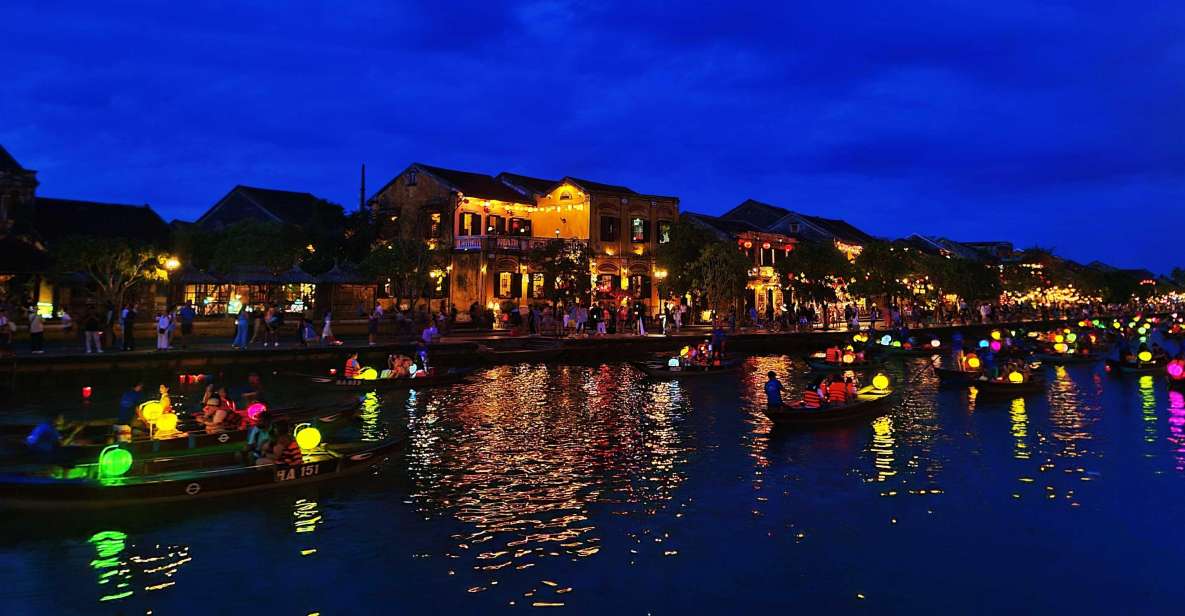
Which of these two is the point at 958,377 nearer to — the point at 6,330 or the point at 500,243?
the point at 500,243

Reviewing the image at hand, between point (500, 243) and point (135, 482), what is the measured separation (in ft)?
139

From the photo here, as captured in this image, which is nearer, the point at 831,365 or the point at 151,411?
the point at 151,411

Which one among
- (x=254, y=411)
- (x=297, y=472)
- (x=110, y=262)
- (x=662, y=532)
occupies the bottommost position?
(x=662, y=532)

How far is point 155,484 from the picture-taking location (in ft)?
43.7

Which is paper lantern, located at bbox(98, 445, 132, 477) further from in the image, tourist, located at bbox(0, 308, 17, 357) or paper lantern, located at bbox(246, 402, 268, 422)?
tourist, located at bbox(0, 308, 17, 357)

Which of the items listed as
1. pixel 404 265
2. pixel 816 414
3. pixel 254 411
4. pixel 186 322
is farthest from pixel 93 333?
pixel 816 414

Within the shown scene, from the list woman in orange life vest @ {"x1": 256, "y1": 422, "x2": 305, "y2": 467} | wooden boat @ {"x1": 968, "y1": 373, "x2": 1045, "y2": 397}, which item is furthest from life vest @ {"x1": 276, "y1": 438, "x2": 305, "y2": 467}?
wooden boat @ {"x1": 968, "y1": 373, "x2": 1045, "y2": 397}

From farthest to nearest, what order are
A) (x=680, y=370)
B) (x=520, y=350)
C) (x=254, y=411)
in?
(x=520, y=350) < (x=680, y=370) < (x=254, y=411)

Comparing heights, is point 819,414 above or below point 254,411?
below

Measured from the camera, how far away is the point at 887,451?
19188 mm

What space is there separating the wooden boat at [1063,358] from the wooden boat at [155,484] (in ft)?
129

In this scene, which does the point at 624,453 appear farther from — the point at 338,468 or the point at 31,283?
the point at 31,283

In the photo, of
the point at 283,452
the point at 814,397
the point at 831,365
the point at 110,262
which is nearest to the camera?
the point at 283,452

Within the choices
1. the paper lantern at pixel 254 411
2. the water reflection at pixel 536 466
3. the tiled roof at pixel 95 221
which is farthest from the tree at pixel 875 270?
the paper lantern at pixel 254 411
